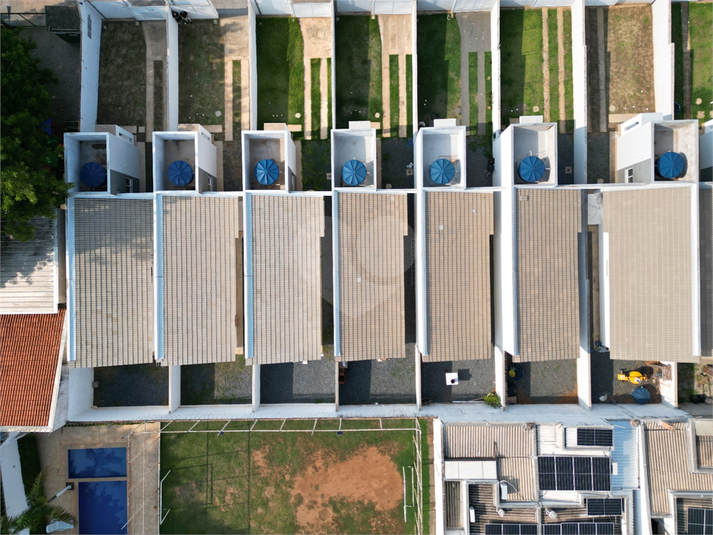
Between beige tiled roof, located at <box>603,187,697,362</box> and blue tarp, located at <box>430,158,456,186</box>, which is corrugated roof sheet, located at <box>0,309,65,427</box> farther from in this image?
beige tiled roof, located at <box>603,187,697,362</box>

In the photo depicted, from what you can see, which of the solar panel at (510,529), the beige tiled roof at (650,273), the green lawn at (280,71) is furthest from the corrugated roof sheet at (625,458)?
the green lawn at (280,71)

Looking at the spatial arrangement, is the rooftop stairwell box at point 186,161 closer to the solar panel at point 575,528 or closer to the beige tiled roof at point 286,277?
the beige tiled roof at point 286,277

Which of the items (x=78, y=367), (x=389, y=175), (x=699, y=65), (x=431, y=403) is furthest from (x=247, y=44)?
(x=699, y=65)

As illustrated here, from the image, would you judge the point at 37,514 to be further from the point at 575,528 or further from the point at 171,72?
the point at 575,528

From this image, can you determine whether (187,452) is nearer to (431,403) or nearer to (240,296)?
(240,296)

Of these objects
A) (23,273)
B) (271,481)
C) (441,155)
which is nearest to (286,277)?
(441,155)
